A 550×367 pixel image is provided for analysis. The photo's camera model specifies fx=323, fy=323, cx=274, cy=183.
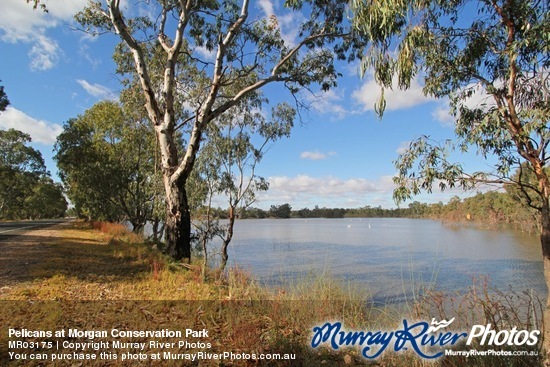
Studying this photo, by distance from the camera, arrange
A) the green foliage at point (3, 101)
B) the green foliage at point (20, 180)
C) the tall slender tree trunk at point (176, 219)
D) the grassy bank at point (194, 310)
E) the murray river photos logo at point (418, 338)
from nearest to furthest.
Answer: the grassy bank at point (194, 310) < the murray river photos logo at point (418, 338) < the tall slender tree trunk at point (176, 219) < the green foliage at point (3, 101) < the green foliage at point (20, 180)

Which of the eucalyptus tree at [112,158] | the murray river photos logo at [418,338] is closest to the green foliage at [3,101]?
the eucalyptus tree at [112,158]

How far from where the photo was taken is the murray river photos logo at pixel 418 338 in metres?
3.51

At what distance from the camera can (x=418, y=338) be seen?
12.8ft

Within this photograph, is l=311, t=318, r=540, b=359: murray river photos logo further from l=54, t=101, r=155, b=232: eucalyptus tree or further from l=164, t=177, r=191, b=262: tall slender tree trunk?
l=54, t=101, r=155, b=232: eucalyptus tree

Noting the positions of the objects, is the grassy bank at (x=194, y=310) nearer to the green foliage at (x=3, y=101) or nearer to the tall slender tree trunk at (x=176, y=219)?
the tall slender tree trunk at (x=176, y=219)

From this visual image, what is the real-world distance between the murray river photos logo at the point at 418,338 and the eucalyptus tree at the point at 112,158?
13152 millimetres

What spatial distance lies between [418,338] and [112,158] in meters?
16.5

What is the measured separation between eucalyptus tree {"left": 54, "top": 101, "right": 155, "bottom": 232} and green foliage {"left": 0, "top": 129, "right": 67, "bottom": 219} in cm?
1215

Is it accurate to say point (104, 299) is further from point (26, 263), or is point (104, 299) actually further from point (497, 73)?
point (497, 73)

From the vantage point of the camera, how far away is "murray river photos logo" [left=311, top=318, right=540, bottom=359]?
11.5ft

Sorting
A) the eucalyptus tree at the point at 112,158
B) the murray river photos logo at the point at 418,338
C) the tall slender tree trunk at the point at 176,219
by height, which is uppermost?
the eucalyptus tree at the point at 112,158

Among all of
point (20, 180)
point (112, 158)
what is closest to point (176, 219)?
point (112, 158)

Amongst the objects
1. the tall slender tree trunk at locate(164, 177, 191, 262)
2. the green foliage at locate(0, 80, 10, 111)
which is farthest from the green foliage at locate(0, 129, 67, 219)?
the tall slender tree trunk at locate(164, 177, 191, 262)

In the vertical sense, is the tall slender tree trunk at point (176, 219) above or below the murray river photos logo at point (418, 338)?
above
